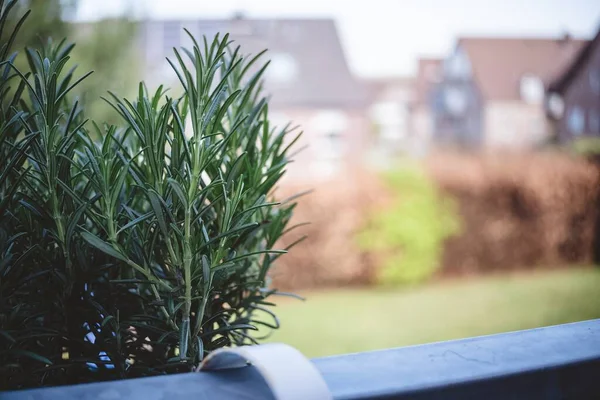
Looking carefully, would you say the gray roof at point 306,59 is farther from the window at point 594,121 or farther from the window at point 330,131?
the window at point 594,121

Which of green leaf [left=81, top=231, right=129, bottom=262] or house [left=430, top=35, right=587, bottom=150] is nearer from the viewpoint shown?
green leaf [left=81, top=231, right=129, bottom=262]

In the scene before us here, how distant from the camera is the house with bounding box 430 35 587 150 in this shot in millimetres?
26477

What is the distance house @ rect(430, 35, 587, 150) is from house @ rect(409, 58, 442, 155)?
3144mm

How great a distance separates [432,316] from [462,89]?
26.1m

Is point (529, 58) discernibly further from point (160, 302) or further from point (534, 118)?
point (160, 302)

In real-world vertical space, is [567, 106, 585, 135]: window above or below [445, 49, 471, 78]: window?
below

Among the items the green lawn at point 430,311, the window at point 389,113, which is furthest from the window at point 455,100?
the green lawn at point 430,311

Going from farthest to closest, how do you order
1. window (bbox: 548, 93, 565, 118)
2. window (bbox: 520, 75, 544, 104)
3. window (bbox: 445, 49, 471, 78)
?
window (bbox: 445, 49, 471, 78) → window (bbox: 520, 75, 544, 104) → window (bbox: 548, 93, 565, 118)

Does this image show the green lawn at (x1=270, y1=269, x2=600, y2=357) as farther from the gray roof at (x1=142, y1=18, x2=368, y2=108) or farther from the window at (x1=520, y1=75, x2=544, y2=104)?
the window at (x1=520, y1=75, x2=544, y2=104)

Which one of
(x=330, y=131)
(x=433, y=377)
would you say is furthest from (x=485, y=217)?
(x=330, y=131)

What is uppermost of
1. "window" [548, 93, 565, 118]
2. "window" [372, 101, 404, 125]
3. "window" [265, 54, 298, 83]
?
"window" [372, 101, 404, 125]

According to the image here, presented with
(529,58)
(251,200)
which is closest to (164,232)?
(251,200)

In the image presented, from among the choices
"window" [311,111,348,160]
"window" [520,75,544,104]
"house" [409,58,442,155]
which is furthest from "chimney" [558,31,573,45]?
"house" [409,58,442,155]

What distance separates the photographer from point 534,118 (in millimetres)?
27328
